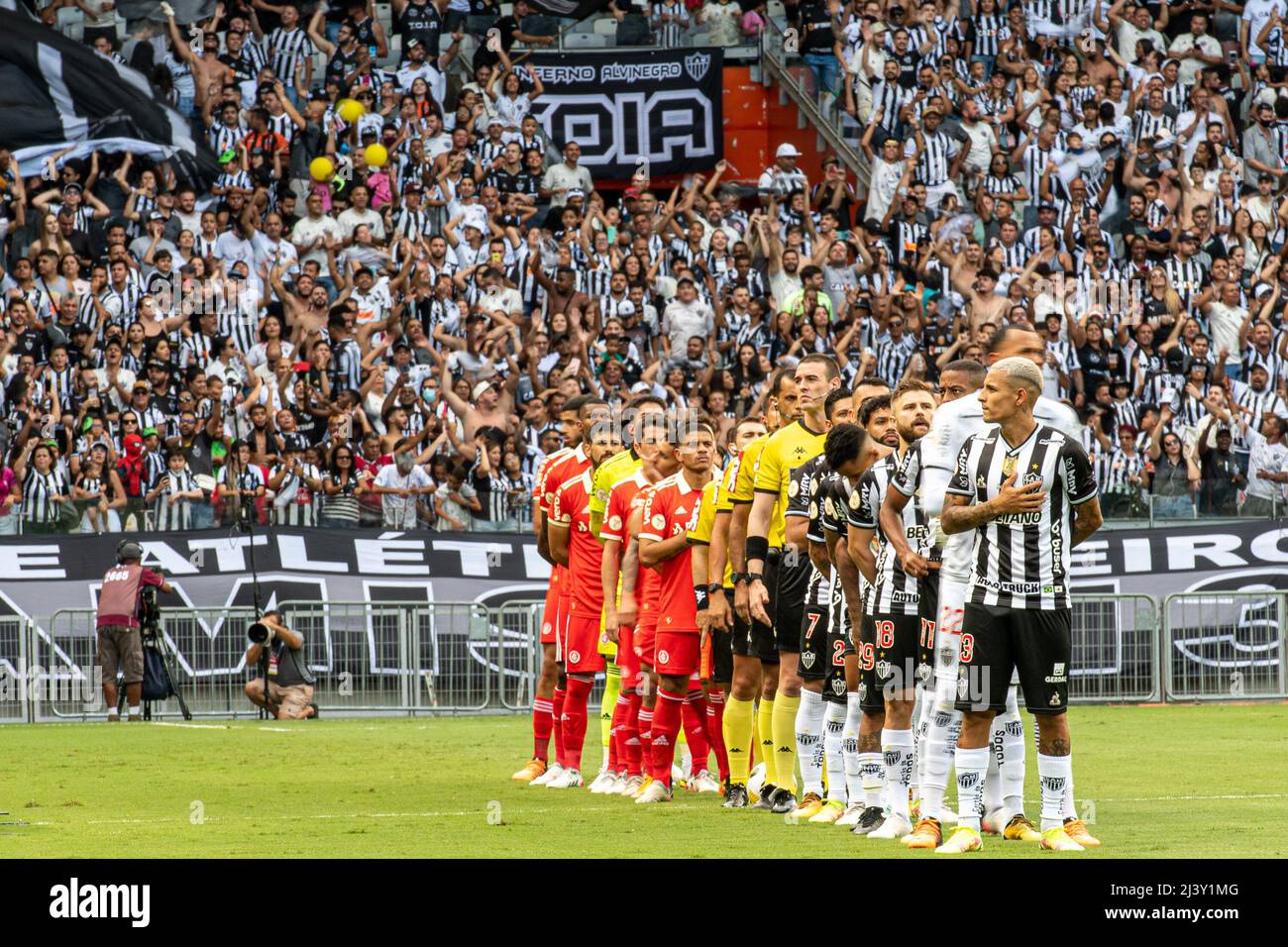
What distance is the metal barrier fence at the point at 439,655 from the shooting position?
2089 cm

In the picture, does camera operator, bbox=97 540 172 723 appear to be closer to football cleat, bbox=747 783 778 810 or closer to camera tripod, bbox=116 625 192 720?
camera tripod, bbox=116 625 192 720

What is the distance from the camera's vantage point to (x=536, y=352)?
2452 cm

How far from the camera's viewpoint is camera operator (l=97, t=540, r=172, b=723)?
20250mm

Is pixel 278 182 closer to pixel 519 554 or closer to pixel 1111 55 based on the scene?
pixel 519 554

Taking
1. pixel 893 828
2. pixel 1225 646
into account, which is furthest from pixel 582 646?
pixel 1225 646

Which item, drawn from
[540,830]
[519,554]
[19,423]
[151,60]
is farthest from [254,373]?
[540,830]

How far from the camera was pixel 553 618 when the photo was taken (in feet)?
48.1

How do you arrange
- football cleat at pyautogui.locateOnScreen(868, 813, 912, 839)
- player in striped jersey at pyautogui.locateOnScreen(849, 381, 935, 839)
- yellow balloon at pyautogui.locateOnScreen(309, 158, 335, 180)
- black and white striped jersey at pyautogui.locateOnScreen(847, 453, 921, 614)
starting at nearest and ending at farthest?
football cleat at pyautogui.locateOnScreen(868, 813, 912, 839)
player in striped jersey at pyautogui.locateOnScreen(849, 381, 935, 839)
black and white striped jersey at pyautogui.locateOnScreen(847, 453, 921, 614)
yellow balloon at pyautogui.locateOnScreen(309, 158, 335, 180)

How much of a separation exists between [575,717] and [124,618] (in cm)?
764

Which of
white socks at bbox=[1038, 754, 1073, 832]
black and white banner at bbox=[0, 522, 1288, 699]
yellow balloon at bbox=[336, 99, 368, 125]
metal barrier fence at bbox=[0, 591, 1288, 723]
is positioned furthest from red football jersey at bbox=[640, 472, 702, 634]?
yellow balloon at bbox=[336, 99, 368, 125]

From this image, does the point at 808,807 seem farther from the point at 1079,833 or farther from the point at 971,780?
the point at 1079,833

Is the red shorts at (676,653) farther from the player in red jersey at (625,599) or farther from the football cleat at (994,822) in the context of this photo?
the football cleat at (994,822)

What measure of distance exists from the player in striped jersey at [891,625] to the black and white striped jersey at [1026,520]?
760 mm

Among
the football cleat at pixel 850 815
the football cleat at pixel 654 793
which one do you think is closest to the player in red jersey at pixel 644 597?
the football cleat at pixel 654 793
